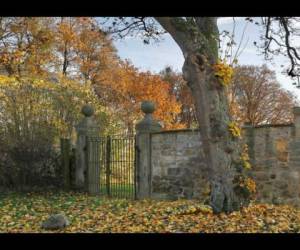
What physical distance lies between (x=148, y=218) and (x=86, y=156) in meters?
6.12

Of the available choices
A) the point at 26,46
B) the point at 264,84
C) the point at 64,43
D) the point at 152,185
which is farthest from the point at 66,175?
the point at 264,84

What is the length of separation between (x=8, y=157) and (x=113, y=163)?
9.62ft

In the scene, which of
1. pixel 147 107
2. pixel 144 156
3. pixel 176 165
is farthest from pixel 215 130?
pixel 147 107

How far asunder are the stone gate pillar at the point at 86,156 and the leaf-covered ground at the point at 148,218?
2575 millimetres

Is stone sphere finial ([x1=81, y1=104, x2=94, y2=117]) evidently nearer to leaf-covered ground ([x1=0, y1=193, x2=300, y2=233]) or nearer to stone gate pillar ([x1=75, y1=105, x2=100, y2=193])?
stone gate pillar ([x1=75, y1=105, x2=100, y2=193])

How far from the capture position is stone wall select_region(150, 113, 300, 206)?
9.24m

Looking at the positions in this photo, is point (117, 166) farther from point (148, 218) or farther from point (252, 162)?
point (148, 218)

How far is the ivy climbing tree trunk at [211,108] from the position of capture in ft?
23.5

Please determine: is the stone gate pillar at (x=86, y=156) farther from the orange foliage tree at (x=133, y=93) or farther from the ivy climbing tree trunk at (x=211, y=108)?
the orange foliage tree at (x=133, y=93)

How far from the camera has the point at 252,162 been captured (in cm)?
976

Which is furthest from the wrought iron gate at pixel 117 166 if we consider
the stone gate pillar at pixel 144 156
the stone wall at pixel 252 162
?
the stone wall at pixel 252 162
